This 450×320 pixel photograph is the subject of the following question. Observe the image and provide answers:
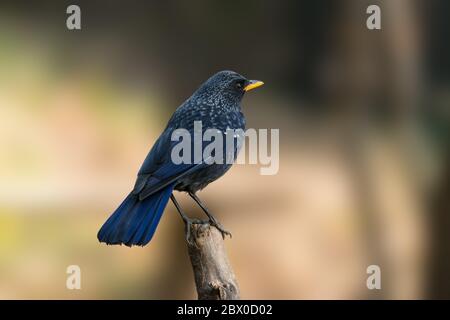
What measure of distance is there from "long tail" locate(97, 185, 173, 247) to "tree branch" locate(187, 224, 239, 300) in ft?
0.99

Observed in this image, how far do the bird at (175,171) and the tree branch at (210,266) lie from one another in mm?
77

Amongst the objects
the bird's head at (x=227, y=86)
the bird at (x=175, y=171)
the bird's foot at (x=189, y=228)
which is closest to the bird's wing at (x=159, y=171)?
the bird at (x=175, y=171)

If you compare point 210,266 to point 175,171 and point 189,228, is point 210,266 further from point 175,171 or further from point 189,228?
point 175,171

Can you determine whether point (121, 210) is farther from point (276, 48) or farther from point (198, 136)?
point (276, 48)

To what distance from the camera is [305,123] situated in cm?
678

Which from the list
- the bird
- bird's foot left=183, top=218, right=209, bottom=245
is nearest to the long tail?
the bird

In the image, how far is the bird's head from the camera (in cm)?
426

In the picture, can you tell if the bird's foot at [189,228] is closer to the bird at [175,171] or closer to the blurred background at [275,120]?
the bird at [175,171]

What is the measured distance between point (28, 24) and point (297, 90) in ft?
8.32

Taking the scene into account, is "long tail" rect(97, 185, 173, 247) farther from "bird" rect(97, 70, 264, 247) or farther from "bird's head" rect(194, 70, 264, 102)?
"bird's head" rect(194, 70, 264, 102)

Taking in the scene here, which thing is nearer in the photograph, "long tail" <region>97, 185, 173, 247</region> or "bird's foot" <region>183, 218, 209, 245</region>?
"long tail" <region>97, 185, 173, 247</region>

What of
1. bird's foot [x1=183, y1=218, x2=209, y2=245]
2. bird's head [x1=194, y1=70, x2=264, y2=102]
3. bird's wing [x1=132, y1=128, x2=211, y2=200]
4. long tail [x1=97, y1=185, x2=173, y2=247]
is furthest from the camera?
bird's head [x1=194, y1=70, x2=264, y2=102]

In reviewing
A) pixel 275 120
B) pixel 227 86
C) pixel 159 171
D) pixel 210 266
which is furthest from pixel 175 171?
pixel 275 120

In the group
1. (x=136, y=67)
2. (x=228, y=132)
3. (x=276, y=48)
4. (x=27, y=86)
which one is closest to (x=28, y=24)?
(x=27, y=86)
